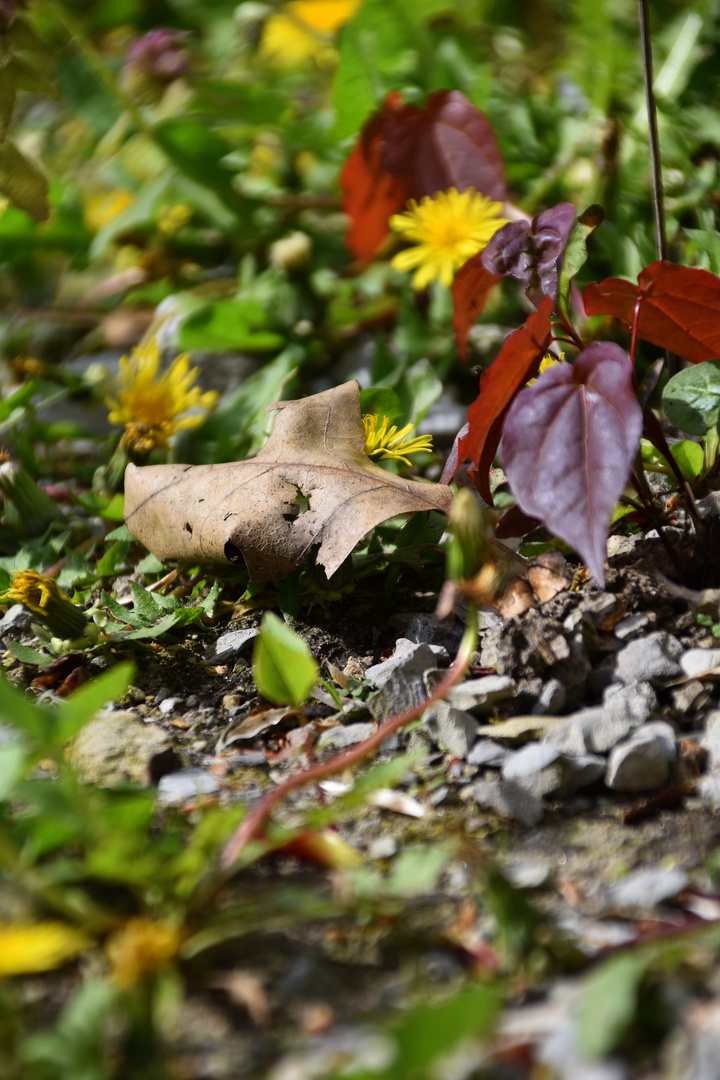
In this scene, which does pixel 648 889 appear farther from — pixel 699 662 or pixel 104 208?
pixel 104 208

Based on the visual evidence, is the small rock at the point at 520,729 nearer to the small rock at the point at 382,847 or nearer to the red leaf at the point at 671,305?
the small rock at the point at 382,847

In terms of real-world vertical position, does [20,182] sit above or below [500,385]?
above

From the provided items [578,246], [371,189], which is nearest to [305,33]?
[371,189]

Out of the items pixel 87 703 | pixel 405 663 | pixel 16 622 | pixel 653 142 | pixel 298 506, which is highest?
pixel 653 142

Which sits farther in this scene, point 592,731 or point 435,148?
point 435,148

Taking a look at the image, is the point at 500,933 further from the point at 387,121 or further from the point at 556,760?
the point at 387,121
